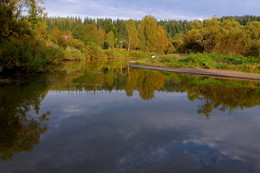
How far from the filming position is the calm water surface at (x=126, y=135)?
4.39 meters

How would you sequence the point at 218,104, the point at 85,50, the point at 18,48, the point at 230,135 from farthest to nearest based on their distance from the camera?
the point at 85,50 < the point at 18,48 < the point at 218,104 < the point at 230,135

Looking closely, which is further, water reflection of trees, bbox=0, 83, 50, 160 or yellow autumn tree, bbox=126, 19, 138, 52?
yellow autumn tree, bbox=126, 19, 138, 52

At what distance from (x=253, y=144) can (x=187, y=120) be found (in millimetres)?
2177

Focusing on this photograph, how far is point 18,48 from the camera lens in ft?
58.1

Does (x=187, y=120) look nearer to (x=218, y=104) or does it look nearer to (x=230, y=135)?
(x=230, y=135)

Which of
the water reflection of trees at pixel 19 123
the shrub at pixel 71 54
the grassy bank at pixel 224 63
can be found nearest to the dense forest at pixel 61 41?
the shrub at pixel 71 54

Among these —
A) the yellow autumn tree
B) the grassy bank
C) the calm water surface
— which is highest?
the yellow autumn tree

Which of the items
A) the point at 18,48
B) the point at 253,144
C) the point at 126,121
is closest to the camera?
the point at 253,144

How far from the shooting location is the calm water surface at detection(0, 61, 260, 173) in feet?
14.4

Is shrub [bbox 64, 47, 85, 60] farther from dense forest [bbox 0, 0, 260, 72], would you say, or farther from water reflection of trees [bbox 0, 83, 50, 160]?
water reflection of trees [bbox 0, 83, 50, 160]

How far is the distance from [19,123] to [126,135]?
3105mm

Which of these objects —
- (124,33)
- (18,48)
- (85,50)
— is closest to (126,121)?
(18,48)

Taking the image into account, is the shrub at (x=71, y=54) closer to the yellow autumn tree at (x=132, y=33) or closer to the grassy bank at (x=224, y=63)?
the grassy bank at (x=224, y=63)

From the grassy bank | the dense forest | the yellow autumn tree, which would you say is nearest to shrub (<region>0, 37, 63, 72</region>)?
the dense forest
